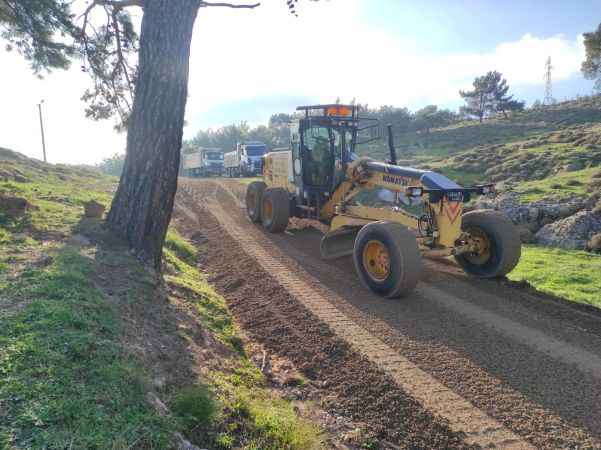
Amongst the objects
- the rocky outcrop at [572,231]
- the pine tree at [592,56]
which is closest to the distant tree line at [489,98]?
the pine tree at [592,56]

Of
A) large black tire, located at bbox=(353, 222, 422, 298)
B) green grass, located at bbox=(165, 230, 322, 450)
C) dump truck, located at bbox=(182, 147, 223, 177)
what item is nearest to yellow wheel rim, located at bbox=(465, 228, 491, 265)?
large black tire, located at bbox=(353, 222, 422, 298)

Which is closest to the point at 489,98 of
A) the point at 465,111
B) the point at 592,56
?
the point at 465,111

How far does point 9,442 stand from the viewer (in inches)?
85.1

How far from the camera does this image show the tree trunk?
→ 579cm

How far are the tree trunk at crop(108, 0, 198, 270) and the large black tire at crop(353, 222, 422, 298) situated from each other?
304cm

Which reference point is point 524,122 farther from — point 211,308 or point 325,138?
point 211,308

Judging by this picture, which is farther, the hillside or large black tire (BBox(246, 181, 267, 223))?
large black tire (BBox(246, 181, 267, 223))

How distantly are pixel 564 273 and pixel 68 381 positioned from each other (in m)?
8.16

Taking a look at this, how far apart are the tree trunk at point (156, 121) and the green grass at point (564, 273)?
601 cm

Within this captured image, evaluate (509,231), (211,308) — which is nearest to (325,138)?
(509,231)

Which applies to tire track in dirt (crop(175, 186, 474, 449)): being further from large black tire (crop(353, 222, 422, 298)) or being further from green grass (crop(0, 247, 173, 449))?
green grass (crop(0, 247, 173, 449))

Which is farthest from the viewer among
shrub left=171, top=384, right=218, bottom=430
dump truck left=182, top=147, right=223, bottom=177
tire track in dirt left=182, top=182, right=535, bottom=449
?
dump truck left=182, top=147, right=223, bottom=177

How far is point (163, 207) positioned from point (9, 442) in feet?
13.4

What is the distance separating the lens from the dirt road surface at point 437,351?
3.58 meters
